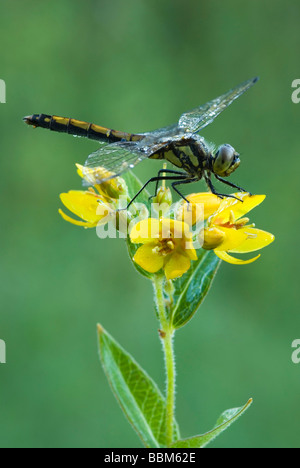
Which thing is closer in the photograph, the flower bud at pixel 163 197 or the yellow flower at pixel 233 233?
the yellow flower at pixel 233 233

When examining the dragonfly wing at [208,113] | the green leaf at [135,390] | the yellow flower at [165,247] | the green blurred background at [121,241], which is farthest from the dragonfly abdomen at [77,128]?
the green blurred background at [121,241]

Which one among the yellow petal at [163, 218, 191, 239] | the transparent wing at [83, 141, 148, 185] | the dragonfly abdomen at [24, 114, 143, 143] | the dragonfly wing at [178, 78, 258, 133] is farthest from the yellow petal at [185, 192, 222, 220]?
the dragonfly abdomen at [24, 114, 143, 143]

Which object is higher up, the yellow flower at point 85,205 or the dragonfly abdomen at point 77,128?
the dragonfly abdomen at point 77,128

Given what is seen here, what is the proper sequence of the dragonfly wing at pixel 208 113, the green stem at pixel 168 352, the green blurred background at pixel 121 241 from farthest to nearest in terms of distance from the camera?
1. the green blurred background at pixel 121 241
2. the dragonfly wing at pixel 208 113
3. the green stem at pixel 168 352

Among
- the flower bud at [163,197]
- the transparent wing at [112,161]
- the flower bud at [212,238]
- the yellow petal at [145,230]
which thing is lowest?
the flower bud at [212,238]

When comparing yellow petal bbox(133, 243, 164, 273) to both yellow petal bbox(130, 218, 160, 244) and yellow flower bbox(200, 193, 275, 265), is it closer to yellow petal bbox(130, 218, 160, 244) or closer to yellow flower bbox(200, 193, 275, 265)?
yellow petal bbox(130, 218, 160, 244)

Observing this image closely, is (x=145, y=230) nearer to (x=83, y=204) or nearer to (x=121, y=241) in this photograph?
(x=83, y=204)

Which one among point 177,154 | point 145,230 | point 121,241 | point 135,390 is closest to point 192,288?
point 145,230

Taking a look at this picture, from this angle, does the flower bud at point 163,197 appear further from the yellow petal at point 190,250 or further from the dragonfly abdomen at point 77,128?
the dragonfly abdomen at point 77,128
